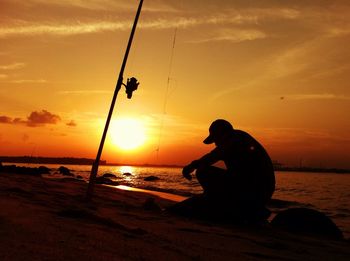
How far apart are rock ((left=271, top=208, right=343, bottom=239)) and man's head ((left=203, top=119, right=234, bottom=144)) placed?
2.72 m

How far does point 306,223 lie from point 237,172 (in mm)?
2689

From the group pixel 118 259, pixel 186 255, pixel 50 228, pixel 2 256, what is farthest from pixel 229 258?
pixel 2 256

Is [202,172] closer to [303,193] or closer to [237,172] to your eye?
[237,172]

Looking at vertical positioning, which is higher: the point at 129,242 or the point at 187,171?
the point at 187,171

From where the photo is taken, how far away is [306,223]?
8.37 m

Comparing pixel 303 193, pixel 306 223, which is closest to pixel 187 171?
pixel 306 223

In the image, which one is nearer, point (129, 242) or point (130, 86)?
point (129, 242)

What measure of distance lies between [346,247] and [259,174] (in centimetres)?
179

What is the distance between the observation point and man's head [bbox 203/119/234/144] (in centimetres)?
684

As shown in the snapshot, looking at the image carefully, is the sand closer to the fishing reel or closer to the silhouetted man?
the silhouetted man

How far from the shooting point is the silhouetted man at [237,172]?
671 cm

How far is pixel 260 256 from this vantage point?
13.9ft

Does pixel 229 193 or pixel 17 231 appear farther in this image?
pixel 229 193

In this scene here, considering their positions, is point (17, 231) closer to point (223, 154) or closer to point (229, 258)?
point (229, 258)
